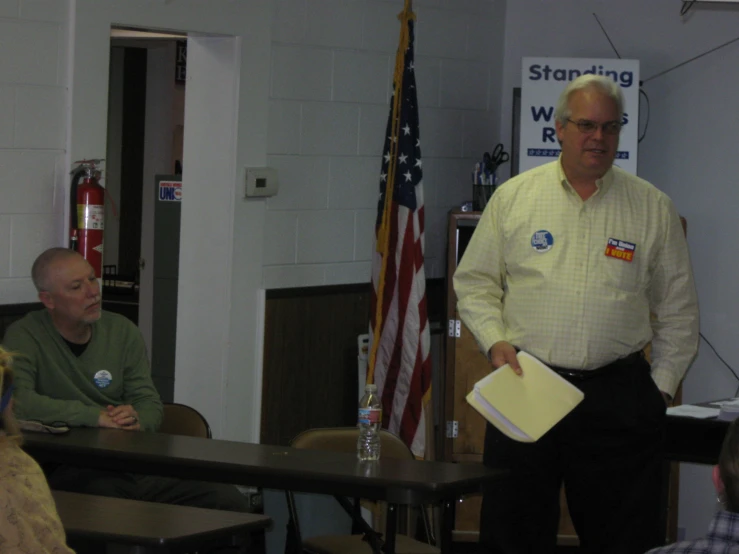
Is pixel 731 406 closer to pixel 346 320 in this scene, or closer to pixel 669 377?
pixel 669 377

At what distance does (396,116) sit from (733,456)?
321 centimetres

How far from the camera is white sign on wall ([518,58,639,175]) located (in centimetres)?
540

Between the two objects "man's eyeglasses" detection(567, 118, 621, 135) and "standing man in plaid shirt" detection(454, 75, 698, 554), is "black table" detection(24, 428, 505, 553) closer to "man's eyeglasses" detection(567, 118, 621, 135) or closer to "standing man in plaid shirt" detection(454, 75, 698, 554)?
"standing man in plaid shirt" detection(454, 75, 698, 554)

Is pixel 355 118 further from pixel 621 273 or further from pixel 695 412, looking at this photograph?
pixel 621 273

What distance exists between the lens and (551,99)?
542cm

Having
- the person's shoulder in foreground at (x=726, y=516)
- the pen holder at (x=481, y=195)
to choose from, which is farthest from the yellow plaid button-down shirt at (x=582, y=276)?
the pen holder at (x=481, y=195)

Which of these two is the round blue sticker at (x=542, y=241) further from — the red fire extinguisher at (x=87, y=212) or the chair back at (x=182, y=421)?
the red fire extinguisher at (x=87, y=212)

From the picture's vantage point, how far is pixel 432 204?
20.0 ft

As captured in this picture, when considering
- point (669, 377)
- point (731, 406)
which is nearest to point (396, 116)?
point (731, 406)

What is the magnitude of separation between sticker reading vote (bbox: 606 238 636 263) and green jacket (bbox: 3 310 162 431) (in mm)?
1706

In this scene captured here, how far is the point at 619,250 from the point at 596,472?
600 mm

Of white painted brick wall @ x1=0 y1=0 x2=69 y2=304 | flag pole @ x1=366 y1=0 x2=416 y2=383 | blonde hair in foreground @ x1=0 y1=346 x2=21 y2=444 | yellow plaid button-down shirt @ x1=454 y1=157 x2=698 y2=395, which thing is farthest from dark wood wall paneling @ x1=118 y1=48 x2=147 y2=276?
blonde hair in foreground @ x1=0 y1=346 x2=21 y2=444

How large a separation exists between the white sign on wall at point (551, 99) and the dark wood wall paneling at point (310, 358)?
3.53 feet

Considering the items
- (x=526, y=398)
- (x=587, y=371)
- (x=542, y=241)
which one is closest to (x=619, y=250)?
(x=542, y=241)
